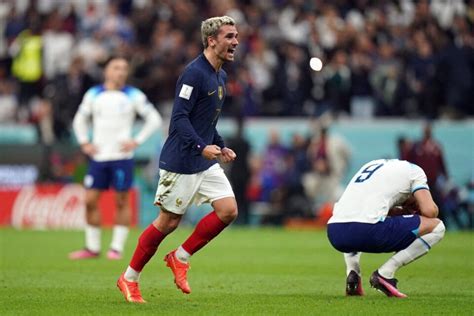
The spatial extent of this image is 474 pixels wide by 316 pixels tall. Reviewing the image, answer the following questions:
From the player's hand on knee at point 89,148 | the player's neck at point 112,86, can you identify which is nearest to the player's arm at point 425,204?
the player's hand on knee at point 89,148

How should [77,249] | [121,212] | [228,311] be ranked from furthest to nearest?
[77,249] → [121,212] → [228,311]

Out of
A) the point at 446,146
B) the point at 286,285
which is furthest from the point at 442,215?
the point at 286,285

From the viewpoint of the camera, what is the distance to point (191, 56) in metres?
26.1

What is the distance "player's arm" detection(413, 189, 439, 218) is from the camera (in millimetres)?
10344

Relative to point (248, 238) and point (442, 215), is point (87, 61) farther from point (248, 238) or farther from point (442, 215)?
point (442, 215)

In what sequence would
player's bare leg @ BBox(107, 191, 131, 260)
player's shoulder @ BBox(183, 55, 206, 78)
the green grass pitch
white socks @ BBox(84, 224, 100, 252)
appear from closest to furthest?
1. the green grass pitch
2. player's shoulder @ BBox(183, 55, 206, 78)
3. player's bare leg @ BBox(107, 191, 131, 260)
4. white socks @ BBox(84, 224, 100, 252)

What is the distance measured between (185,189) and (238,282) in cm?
264

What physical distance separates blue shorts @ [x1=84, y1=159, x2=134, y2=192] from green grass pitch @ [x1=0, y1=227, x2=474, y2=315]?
1.24 metres

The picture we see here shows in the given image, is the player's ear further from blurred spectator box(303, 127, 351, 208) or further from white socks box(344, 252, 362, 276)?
blurred spectator box(303, 127, 351, 208)

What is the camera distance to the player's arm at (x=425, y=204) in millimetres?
10344

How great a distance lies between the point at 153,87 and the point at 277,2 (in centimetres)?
408

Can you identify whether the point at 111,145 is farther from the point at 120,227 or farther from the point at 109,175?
the point at 120,227

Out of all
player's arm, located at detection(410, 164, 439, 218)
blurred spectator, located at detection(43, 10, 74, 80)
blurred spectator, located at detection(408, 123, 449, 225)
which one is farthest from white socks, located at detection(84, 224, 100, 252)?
blurred spectator, located at detection(43, 10, 74, 80)

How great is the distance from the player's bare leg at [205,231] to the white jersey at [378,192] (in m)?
1.06
